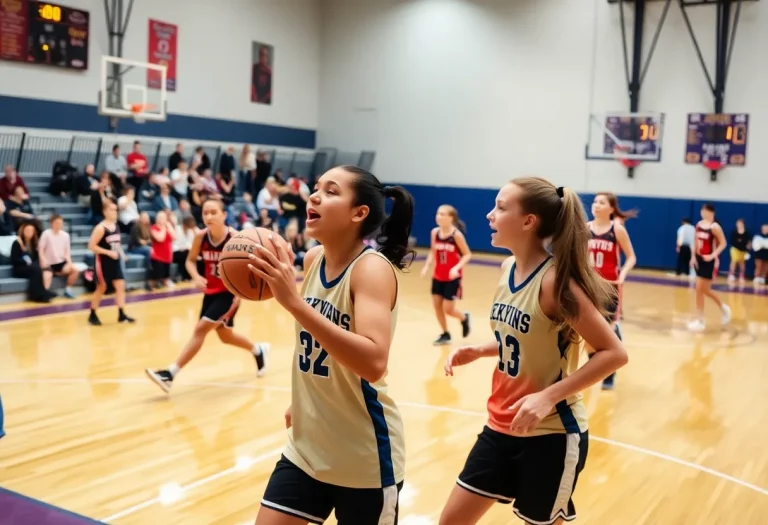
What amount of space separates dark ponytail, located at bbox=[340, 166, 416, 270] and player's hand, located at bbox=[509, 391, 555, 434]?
65 centimetres

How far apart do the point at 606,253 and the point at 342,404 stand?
19.0 feet

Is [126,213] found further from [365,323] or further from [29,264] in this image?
[365,323]

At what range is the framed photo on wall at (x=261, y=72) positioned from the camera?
2158 cm

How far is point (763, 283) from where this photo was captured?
17.3 metres

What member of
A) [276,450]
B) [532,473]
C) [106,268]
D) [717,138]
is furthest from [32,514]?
[717,138]

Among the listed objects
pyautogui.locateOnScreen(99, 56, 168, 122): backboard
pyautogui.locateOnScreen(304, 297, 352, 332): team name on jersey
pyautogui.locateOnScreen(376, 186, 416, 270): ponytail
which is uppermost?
pyautogui.locateOnScreen(99, 56, 168, 122): backboard

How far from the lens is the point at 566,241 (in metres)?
3.04

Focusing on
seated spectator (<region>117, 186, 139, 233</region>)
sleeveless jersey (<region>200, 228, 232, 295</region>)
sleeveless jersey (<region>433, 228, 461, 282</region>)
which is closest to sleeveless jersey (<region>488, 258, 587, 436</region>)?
sleeveless jersey (<region>200, 228, 232, 295</region>)

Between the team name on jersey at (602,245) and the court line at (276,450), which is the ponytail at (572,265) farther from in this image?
the team name on jersey at (602,245)

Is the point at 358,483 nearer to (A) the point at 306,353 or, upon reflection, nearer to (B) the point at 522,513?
(A) the point at 306,353

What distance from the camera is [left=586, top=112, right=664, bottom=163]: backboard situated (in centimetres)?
1856

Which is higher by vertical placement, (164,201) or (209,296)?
(164,201)

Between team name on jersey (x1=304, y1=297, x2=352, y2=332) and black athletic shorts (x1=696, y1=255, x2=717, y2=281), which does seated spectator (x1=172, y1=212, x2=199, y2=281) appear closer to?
black athletic shorts (x1=696, y1=255, x2=717, y2=281)

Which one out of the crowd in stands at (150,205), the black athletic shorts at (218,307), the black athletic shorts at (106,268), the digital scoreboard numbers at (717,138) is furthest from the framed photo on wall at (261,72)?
the black athletic shorts at (218,307)
